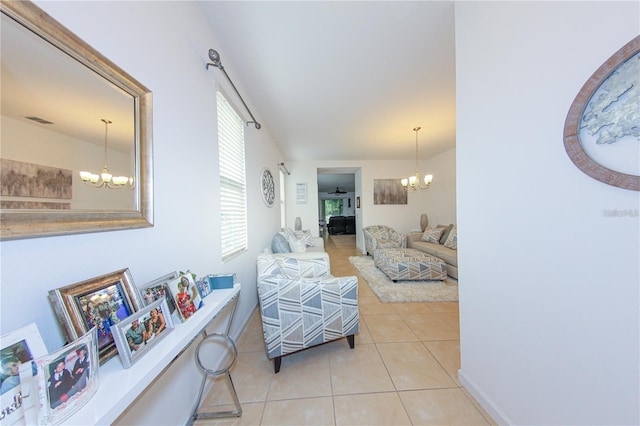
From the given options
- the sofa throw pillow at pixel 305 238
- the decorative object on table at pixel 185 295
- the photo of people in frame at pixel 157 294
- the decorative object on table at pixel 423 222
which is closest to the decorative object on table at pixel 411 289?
the sofa throw pillow at pixel 305 238

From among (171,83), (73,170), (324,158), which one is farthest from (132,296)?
(324,158)

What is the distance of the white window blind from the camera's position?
6.56ft

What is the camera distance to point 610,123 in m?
0.78

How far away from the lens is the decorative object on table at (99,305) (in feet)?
2.03

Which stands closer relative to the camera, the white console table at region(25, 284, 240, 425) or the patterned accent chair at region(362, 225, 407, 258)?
the white console table at region(25, 284, 240, 425)

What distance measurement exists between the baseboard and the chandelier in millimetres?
2232

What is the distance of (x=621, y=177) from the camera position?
0.75 m

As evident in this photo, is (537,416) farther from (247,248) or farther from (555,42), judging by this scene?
(247,248)

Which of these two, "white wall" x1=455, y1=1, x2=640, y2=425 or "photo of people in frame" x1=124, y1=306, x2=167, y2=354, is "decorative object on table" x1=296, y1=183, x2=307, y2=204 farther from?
"photo of people in frame" x1=124, y1=306, x2=167, y2=354

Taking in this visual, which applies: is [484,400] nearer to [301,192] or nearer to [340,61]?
[340,61]

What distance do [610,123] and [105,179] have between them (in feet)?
6.02

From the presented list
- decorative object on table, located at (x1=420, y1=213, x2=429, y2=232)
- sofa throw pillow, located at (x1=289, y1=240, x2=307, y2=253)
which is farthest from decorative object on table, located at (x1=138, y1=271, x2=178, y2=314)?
decorative object on table, located at (x1=420, y1=213, x2=429, y2=232)

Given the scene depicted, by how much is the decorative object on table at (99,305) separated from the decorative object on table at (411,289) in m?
2.76

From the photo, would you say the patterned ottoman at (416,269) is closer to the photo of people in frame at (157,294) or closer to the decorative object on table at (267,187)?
the decorative object on table at (267,187)
